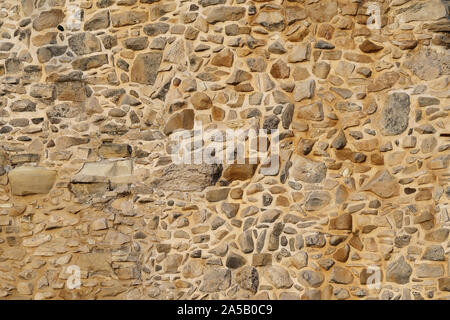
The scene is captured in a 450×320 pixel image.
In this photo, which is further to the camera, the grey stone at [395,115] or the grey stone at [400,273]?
the grey stone at [395,115]

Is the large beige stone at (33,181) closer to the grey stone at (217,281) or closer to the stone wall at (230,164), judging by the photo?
the stone wall at (230,164)

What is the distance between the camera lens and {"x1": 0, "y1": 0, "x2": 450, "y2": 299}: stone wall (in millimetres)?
4523

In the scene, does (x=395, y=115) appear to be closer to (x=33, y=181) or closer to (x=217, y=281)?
(x=217, y=281)

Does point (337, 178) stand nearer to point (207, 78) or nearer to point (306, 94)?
point (306, 94)

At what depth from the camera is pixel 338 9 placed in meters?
4.75

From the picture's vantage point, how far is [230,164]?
185 inches

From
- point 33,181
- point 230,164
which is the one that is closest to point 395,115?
point 230,164

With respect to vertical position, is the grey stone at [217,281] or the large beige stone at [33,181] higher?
the large beige stone at [33,181]

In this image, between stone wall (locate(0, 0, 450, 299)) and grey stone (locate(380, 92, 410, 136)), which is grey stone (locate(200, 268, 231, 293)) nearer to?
stone wall (locate(0, 0, 450, 299))

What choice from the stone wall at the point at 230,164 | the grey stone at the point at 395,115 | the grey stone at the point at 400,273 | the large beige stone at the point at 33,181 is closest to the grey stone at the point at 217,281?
the stone wall at the point at 230,164

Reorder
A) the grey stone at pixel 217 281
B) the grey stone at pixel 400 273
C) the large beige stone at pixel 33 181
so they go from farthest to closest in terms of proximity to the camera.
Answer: the large beige stone at pixel 33 181
the grey stone at pixel 217 281
the grey stone at pixel 400 273

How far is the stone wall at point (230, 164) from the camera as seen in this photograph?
4.52 meters

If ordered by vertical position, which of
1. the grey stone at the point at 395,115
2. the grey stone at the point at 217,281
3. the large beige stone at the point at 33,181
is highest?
the grey stone at the point at 395,115

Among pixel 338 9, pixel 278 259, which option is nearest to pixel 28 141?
pixel 278 259
